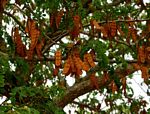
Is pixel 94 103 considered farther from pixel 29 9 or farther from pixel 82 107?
pixel 29 9

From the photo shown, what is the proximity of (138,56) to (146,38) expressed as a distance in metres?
0.42

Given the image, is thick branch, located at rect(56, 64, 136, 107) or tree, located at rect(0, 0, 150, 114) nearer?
tree, located at rect(0, 0, 150, 114)

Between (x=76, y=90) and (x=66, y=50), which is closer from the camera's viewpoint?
(x=66, y=50)

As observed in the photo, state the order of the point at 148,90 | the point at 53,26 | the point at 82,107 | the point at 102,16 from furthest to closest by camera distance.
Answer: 1. the point at 82,107
2. the point at 148,90
3. the point at 102,16
4. the point at 53,26

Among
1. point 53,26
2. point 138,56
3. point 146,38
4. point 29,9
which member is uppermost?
point 29,9

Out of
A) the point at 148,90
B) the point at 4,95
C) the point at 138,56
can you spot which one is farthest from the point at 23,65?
the point at 148,90

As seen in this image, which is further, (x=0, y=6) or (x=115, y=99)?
(x=115, y=99)

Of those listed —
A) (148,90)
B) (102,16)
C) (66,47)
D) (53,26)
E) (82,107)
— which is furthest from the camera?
(82,107)

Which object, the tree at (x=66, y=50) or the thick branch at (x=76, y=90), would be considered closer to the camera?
the tree at (x=66, y=50)

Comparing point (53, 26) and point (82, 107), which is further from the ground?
point (82, 107)

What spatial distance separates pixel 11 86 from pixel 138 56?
1.86 meters

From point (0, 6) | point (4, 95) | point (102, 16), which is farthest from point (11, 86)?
point (102, 16)

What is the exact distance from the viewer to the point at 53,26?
5.39 m

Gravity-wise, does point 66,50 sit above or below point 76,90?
below
